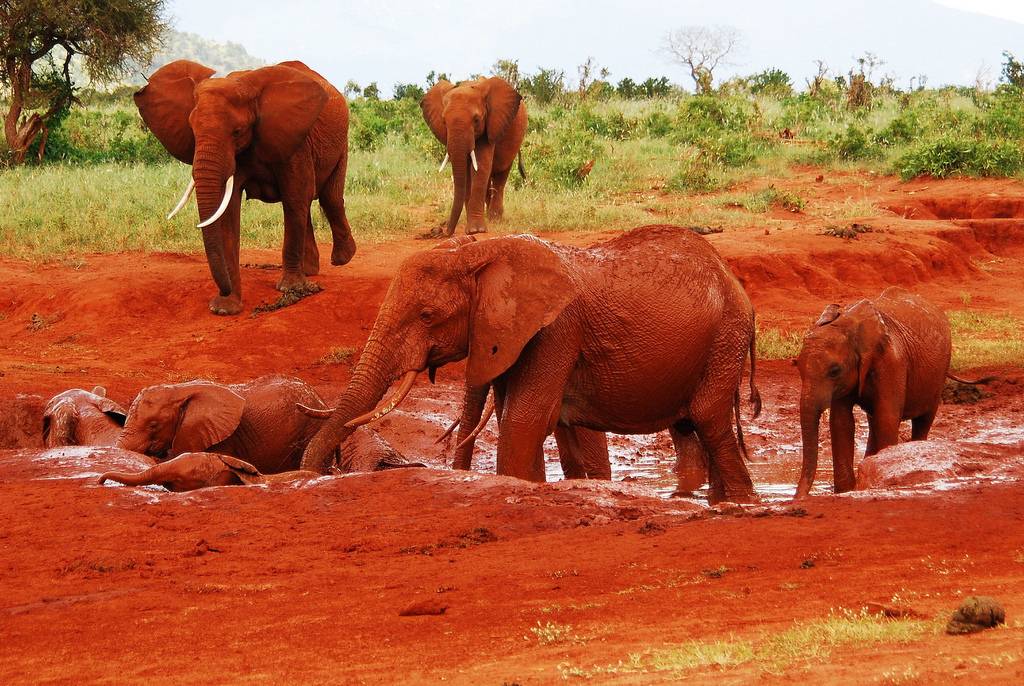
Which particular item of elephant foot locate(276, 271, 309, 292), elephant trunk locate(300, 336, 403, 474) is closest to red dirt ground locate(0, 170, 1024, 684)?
elephant trunk locate(300, 336, 403, 474)

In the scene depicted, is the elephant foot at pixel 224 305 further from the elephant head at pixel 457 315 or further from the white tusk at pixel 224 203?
the elephant head at pixel 457 315

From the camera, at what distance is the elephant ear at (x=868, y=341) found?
8680mm

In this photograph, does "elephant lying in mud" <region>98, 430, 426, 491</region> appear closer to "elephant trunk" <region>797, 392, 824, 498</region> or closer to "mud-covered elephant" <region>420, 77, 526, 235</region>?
"elephant trunk" <region>797, 392, 824, 498</region>

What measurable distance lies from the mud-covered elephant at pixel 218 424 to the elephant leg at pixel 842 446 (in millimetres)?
3477

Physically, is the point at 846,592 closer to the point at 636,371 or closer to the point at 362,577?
the point at 362,577

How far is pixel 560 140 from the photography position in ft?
79.9

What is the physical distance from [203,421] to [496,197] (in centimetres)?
Answer: 1167

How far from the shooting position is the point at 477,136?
1889 cm

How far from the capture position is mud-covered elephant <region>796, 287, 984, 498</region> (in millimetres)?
8523

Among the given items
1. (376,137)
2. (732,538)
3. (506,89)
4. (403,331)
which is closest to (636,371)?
(403,331)

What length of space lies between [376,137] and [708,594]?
22956mm

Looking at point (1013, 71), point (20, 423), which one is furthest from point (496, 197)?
point (1013, 71)

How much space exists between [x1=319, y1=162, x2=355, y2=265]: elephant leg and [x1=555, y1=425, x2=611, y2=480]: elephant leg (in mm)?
7548

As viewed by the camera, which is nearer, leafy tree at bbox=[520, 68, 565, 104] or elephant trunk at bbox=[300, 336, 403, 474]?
elephant trunk at bbox=[300, 336, 403, 474]
